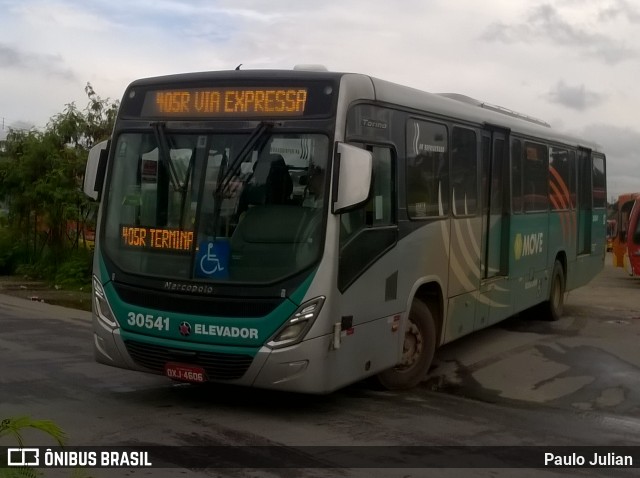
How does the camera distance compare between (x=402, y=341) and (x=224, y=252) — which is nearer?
(x=224, y=252)

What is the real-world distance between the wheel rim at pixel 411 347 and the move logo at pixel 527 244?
3.38m

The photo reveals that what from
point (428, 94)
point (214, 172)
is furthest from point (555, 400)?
point (214, 172)

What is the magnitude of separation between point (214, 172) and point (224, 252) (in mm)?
728

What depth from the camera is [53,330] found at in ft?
43.3

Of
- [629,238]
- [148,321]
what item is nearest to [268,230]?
[148,321]

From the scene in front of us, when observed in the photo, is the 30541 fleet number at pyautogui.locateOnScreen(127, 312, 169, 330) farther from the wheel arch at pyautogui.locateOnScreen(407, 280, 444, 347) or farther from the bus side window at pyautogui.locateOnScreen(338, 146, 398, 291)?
the wheel arch at pyautogui.locateOnScreen(407, 280, 444, 347)

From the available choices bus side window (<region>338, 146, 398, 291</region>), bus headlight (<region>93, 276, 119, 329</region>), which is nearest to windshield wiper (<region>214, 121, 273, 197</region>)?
bus side window (<region>338, 146, 398, 291</region>)

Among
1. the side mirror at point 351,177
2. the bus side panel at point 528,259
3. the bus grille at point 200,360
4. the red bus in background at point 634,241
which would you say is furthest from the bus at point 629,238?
the bus grille at point 200,360

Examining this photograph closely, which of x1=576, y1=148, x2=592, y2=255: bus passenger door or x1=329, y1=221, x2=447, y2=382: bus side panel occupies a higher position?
x1=576, y1=148, x2=592, y2=255: bus passenger door

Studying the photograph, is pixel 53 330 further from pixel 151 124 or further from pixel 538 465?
pixel 538 465

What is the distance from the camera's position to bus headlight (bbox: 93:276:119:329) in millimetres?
8117

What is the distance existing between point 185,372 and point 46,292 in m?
11.9

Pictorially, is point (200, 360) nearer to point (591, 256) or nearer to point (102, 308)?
point (102, 308)
